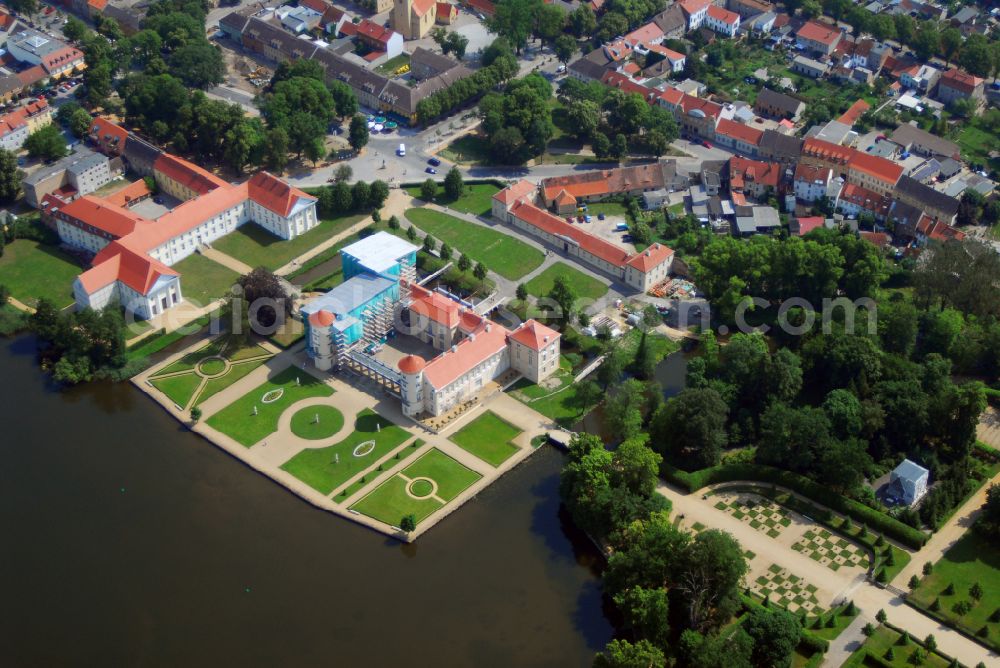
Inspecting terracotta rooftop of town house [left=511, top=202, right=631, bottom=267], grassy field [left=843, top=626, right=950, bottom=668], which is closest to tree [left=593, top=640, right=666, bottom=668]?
grassy field [left=843, top=626, right=950, bottom=668]

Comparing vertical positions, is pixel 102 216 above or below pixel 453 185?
below

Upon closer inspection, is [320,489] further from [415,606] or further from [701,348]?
[701,348]

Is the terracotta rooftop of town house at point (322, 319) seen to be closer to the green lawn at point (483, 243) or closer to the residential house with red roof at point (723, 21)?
Answer: the green lawn at point (483, 243)

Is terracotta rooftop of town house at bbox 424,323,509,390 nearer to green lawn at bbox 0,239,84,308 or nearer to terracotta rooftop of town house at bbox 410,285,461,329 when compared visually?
terracotta rooftop of town house at bbox 410,285,461,329

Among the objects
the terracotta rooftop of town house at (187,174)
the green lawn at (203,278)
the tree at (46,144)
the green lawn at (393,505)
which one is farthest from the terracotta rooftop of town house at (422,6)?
the green lawn at (393,505)

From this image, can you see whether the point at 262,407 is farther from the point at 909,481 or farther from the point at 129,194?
the point at 909,481

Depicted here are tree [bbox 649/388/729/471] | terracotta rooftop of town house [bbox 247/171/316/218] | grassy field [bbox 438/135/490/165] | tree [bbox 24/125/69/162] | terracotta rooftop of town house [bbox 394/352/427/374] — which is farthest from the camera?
grassy field [bbox 438/135/490/165]

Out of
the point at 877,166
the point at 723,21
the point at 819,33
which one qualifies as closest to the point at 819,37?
the point at 819,33

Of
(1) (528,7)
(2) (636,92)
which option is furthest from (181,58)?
(2) (636,92)
